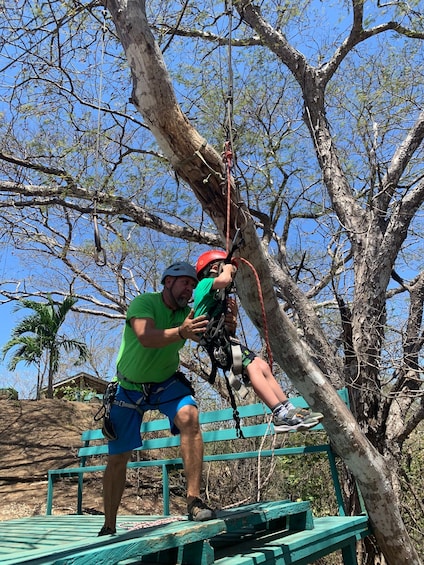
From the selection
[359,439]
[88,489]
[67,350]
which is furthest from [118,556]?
[67,350]

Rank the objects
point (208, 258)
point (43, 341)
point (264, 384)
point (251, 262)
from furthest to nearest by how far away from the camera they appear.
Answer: point (43, 341)
point (251, 262)
point (208, 258)
point (264, 384)

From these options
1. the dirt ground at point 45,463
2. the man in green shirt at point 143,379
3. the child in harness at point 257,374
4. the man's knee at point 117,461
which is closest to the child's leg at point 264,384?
the child in harness at point 257,374

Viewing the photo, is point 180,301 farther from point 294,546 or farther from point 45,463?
point 45,463

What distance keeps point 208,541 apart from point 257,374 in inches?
→ 47.3

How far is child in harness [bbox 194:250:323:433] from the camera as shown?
319cm

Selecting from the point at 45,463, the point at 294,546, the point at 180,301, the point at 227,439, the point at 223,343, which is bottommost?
the point at 294,546

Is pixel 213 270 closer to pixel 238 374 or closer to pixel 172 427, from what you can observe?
pixel 238 374

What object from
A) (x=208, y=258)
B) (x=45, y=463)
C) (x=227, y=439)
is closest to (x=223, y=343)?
(x=208, y=258)

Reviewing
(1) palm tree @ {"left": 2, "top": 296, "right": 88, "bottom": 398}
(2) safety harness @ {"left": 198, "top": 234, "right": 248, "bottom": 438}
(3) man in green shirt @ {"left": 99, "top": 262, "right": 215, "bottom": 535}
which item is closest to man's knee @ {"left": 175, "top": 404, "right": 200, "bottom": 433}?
(3) man in green shirt @ {"left": 99, "top": 262, "right": 215, "bottom": 535}

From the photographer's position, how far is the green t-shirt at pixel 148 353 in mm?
3547

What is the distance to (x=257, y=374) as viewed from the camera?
133 inches

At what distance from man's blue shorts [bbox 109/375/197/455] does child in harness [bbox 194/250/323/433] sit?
0.49 meters

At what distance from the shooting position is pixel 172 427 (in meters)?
3.58

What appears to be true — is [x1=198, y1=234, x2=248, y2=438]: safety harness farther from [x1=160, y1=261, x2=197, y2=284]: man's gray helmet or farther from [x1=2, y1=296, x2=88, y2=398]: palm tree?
[x1=2, y1=296, x2=88, y2=398]: palm tree
